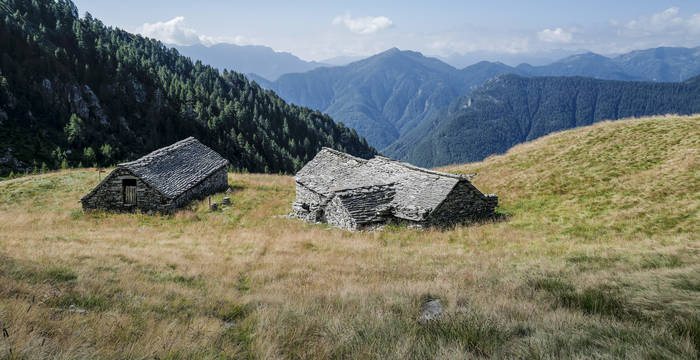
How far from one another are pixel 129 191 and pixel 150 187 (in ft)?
6.13

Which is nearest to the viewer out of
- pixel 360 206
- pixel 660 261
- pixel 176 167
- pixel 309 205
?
pixel 660 261

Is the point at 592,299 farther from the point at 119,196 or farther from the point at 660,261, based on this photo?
the point at 119,196

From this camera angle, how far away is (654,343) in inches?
189

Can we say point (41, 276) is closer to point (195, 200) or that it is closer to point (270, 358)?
point (270, 358)

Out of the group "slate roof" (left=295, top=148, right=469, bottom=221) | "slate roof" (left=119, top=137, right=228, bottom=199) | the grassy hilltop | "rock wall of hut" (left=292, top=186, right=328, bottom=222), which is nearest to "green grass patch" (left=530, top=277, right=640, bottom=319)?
the grassy hilltop

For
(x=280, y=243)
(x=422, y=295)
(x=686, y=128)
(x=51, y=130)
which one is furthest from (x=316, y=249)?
(x=51, y=130)

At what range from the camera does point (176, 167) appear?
3125 cm

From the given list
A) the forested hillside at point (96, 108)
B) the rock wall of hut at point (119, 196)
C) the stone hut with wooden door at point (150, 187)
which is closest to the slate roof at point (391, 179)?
the stone hut with wooden door at point (150, 187)

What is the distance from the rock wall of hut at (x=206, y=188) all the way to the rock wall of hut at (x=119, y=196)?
1549 millimetres

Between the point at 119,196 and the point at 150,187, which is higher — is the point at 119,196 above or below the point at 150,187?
below

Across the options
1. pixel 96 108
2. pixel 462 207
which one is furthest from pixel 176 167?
pixel 96 108

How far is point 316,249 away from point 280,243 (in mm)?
2424

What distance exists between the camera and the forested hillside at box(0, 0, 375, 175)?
79.1 m

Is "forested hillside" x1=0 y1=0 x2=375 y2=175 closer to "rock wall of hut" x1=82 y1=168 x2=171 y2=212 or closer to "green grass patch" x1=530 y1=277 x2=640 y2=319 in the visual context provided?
"rock wall of hut" x1=82 y1=168 x2=171 y2=212
